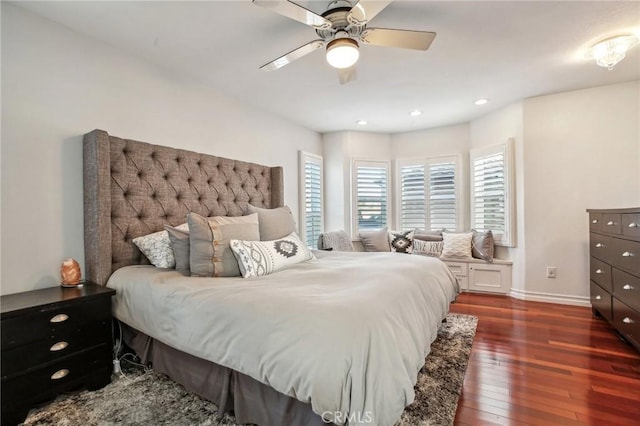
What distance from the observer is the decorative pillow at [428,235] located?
4.38 m

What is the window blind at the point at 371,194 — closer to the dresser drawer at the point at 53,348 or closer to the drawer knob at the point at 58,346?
the dresser drawer at the point at 53,348

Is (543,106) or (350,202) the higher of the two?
(543,106)

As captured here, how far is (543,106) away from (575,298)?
7.15 feet

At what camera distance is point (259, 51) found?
2299 mm

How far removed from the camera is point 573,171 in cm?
334

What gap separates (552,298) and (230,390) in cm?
367

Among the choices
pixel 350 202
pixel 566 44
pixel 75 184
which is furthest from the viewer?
pixel 350 202

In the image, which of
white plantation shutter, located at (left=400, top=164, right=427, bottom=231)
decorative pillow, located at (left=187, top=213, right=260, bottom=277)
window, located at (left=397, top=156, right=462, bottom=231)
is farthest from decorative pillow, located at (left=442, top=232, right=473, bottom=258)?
decorative pillow, located at (left=187, top=213, right=260, bottom=277)

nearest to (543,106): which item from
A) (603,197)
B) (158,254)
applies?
(603,197)

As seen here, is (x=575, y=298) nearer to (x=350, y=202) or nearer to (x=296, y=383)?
(x=350, y=202)

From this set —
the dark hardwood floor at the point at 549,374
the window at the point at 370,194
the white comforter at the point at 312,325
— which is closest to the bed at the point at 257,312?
the white comforter at the point at 312,325

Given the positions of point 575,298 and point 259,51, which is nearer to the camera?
point 259,51

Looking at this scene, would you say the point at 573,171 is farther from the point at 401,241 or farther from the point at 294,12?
the point at 294,12

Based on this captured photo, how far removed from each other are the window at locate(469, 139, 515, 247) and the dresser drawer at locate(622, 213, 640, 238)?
1375 millimetres
